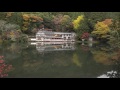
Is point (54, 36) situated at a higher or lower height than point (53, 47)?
higher

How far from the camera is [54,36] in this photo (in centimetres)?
1997

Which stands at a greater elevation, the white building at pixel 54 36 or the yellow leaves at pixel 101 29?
the yellow leaves at pixel 101 29

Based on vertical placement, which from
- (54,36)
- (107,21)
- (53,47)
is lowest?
(53,47)

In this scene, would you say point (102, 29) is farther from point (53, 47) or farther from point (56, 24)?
point (53, 47)

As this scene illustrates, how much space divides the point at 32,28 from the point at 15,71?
14855 mm

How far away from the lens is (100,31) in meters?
18.4

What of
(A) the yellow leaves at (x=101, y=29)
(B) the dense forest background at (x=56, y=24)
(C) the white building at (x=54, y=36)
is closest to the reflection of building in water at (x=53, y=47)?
(B) the dense forest background at (x=56, y=24)

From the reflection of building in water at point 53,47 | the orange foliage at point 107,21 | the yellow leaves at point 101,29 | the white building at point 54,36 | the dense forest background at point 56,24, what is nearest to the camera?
the reflection of building in water at point 53,47

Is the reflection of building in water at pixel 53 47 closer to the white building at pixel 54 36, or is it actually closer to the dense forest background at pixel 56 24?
the dense forest background at pixel 56 24

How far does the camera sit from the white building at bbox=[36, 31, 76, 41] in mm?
19386

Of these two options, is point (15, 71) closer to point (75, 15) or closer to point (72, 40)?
point (72, 40)

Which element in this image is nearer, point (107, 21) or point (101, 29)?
point (101, 29)

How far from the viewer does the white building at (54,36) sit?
763 inches

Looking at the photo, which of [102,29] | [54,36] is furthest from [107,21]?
[54,36]
